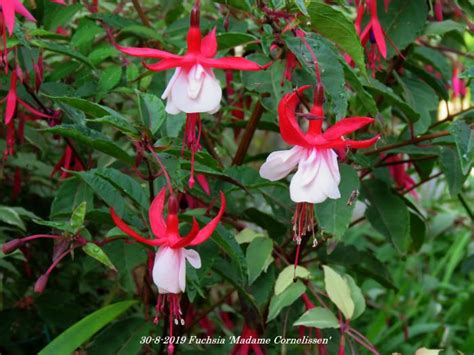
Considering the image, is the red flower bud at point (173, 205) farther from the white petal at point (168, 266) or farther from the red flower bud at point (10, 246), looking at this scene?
the red flower bud at point (10, 246)

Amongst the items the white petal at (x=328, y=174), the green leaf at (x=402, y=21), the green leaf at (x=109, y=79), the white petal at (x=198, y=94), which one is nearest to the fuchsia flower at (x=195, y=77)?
the white petal at (x=198, y=94)

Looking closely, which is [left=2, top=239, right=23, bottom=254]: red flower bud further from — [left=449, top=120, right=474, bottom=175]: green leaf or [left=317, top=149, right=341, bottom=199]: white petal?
[left=449, top=120, right=474, bottom=175]: green leaf

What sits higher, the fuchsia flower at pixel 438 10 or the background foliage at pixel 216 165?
the fuchsia flower at pixel 438 10

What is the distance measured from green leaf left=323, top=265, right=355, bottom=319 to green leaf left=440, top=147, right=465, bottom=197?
0.21 meters

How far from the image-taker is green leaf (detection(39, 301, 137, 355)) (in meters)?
0.90

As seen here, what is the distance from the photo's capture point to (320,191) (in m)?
0.70

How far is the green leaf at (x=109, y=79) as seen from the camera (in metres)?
1.01

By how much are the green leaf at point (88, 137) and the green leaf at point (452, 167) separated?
0.45 metres

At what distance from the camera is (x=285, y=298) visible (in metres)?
0.92

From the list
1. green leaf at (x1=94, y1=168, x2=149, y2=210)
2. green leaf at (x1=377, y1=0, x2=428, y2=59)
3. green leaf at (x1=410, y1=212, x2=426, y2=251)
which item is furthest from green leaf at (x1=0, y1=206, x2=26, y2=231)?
green leaf at (x1=410, y1=212, x2=426, y2=251)

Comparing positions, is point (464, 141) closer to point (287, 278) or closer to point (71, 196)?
point (287, 278)

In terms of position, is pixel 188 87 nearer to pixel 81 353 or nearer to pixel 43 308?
pixel 81 353

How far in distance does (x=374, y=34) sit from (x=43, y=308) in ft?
2.25

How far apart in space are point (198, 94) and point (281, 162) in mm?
101
